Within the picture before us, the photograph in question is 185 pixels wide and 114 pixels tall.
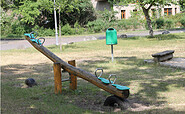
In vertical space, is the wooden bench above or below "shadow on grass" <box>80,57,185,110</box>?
above

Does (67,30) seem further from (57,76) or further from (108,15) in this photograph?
(57,76)

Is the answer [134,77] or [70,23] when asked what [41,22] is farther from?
[134,77]

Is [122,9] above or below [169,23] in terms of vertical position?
above

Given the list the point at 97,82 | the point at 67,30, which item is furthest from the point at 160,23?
the point at 97,82

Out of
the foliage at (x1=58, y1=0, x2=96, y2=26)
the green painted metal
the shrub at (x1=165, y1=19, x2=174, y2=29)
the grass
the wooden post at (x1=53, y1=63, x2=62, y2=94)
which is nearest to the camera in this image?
the grass

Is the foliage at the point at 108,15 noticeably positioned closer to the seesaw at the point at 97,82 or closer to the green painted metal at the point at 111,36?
the green painted metal at the point at 111,36

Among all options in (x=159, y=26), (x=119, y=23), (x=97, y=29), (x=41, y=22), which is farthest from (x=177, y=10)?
(x=41, y=22)

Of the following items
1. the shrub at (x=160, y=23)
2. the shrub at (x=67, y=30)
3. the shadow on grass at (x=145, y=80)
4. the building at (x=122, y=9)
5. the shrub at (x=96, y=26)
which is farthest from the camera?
the building at (x=122, y=9)

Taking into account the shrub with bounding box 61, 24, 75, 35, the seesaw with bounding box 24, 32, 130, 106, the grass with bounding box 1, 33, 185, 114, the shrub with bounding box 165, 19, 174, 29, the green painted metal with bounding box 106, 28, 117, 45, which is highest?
the shrub with bounding box 165, 19, 174, 29

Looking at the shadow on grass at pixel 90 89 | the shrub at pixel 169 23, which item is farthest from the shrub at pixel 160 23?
the shadow on grass at pixel 90 89

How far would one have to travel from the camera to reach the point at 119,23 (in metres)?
40.1

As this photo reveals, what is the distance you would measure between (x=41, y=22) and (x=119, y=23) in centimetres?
1112

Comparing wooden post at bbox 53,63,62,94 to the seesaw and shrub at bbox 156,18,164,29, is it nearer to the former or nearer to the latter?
the seesaw

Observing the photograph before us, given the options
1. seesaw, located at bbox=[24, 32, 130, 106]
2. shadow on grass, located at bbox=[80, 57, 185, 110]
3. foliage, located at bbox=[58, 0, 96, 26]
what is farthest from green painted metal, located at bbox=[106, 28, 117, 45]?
foliage, located at bbox=[58, 0, 96, 26]
